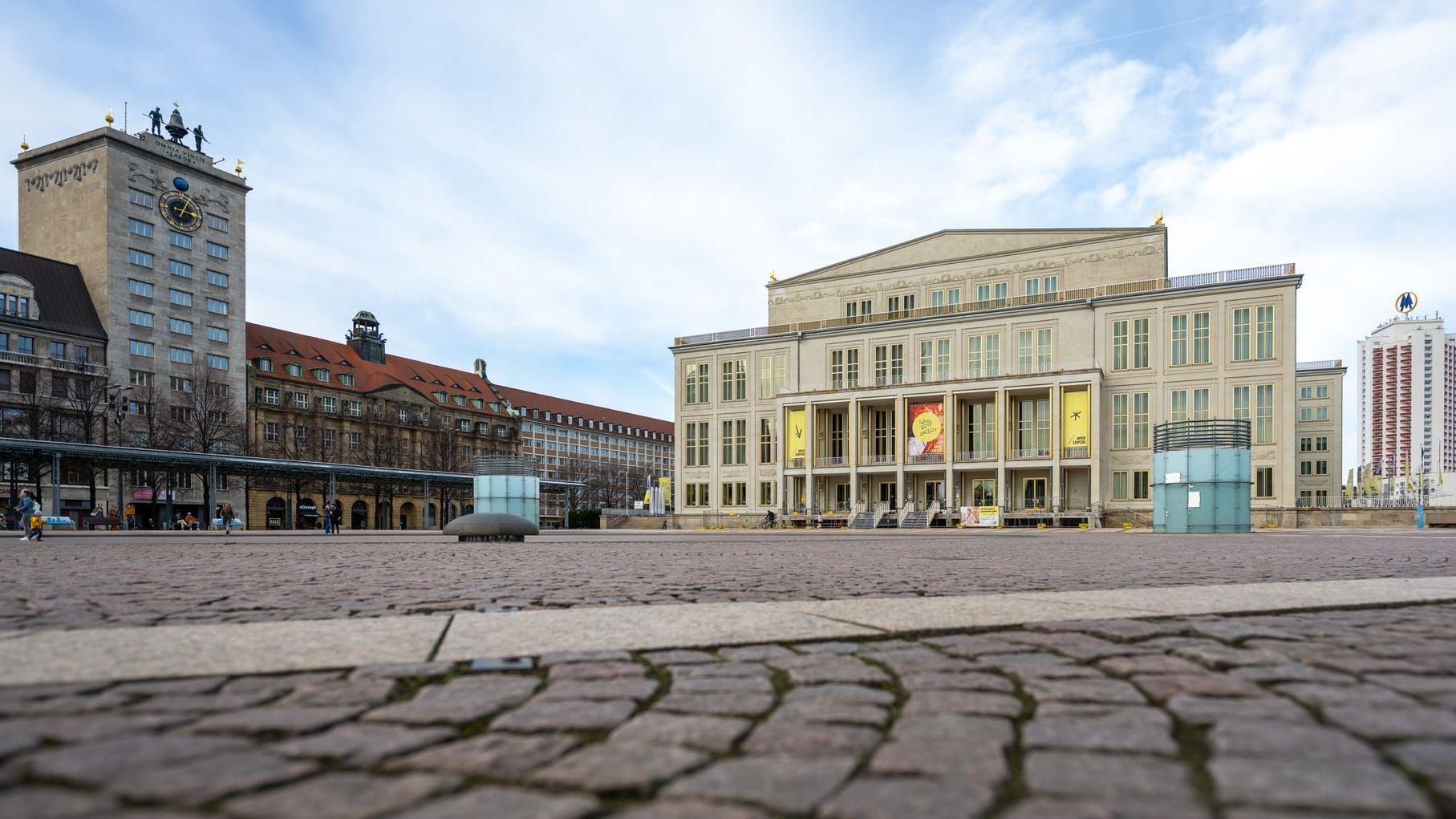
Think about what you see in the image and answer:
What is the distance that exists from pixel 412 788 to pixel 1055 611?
443 centimetres

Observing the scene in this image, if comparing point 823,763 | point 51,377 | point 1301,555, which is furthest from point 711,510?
point 823,763

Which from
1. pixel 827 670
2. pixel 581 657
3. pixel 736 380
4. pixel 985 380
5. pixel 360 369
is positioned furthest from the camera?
pixel 360 369

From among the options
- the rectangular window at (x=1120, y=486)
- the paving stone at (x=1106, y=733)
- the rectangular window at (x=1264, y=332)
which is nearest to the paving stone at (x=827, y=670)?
the paving stone at (x=1106, y=733)

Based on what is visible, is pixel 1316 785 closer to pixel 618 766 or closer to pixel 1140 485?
pixel 618 766

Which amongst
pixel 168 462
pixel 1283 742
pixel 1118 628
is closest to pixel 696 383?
pixel 168 462

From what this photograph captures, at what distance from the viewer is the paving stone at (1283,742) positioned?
234 cm

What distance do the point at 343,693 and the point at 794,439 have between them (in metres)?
58.6

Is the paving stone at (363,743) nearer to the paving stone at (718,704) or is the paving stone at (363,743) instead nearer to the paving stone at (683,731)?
the paving stone at (683,731)

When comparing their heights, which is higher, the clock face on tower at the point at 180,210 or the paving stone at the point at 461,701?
the clock face on tower at the point at 180,210

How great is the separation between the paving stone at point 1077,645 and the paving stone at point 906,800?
2.04 m

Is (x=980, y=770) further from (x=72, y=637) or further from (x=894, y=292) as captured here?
(x=894, y=292)

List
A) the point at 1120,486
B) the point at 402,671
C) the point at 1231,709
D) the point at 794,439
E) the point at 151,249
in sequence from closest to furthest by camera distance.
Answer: the point at 1231,709, the point at 402,671, the point at 1120,486, the point at 794,439, the point at 151,249

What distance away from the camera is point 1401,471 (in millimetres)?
140375

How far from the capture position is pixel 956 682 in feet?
11.2
